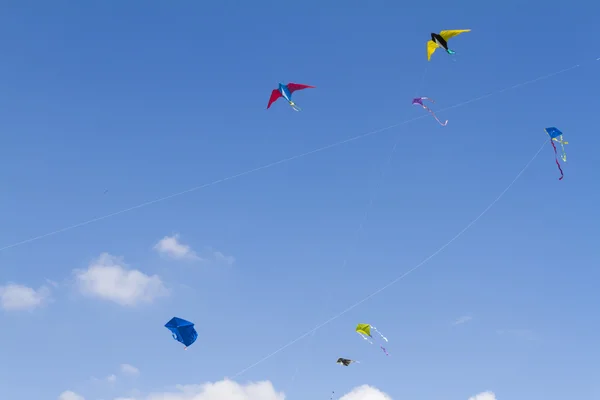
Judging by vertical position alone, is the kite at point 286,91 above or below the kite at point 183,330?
above

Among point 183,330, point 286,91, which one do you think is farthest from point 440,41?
point 183,330

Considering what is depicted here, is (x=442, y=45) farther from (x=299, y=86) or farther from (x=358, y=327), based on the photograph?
(x=358, y=327)

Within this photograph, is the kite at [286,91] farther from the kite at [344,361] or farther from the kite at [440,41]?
the kite at [344,361]

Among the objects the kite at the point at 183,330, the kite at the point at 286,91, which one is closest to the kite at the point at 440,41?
the kite at the point at 286,91

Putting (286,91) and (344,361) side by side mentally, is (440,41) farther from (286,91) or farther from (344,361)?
(344,361)

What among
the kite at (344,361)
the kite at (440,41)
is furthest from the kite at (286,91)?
the kite at (344,361)

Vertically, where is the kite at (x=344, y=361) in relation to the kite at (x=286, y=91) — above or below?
below

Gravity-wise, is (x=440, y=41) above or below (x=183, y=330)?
above

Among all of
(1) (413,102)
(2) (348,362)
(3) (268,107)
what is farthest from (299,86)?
(2) (348,362)

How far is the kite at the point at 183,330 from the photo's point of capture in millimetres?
21500

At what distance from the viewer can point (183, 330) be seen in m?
21.6

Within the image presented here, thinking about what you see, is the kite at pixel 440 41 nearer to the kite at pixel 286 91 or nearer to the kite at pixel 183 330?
the kite at pixel 286 91

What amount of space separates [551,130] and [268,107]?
13.4 meters

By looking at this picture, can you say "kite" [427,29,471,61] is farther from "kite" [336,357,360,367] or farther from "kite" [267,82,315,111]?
"kite" [336,357,360,367]
